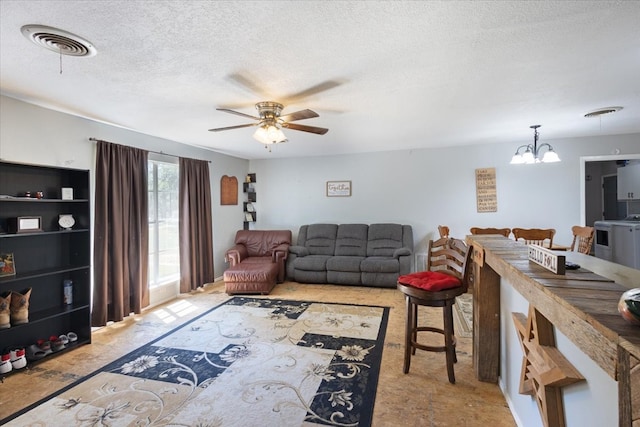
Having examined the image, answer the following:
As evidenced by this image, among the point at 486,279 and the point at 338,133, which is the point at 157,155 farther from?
the point at 486,279

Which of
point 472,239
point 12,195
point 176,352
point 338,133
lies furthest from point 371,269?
point 12,195

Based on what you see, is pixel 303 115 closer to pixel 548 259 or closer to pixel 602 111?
pixel 548 259

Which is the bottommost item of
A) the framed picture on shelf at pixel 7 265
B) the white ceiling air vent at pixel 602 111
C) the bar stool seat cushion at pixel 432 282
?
the bar stool seat cushion at pixel 432 282

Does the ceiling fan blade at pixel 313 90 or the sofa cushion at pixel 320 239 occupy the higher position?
the ceiling fan blade at pixel 313 90

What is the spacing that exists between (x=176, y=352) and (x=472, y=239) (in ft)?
9.25

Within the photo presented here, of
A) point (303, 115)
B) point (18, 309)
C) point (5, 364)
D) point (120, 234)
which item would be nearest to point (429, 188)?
point (303, 115)

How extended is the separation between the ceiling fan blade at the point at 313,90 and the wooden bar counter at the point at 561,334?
1668 millimetres

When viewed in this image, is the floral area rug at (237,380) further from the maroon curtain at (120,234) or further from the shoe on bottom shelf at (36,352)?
the maroon curtain at (120,234)

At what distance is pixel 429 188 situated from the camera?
17.9 ft

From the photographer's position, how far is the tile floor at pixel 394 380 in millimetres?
1946

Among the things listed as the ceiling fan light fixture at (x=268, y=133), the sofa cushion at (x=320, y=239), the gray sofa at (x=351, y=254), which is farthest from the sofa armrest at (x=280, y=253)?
the ceiling fan light fixture at (x=268, y=133)

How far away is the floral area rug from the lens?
1.96 m

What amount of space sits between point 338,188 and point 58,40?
4.64m

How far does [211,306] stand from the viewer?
4094mm
